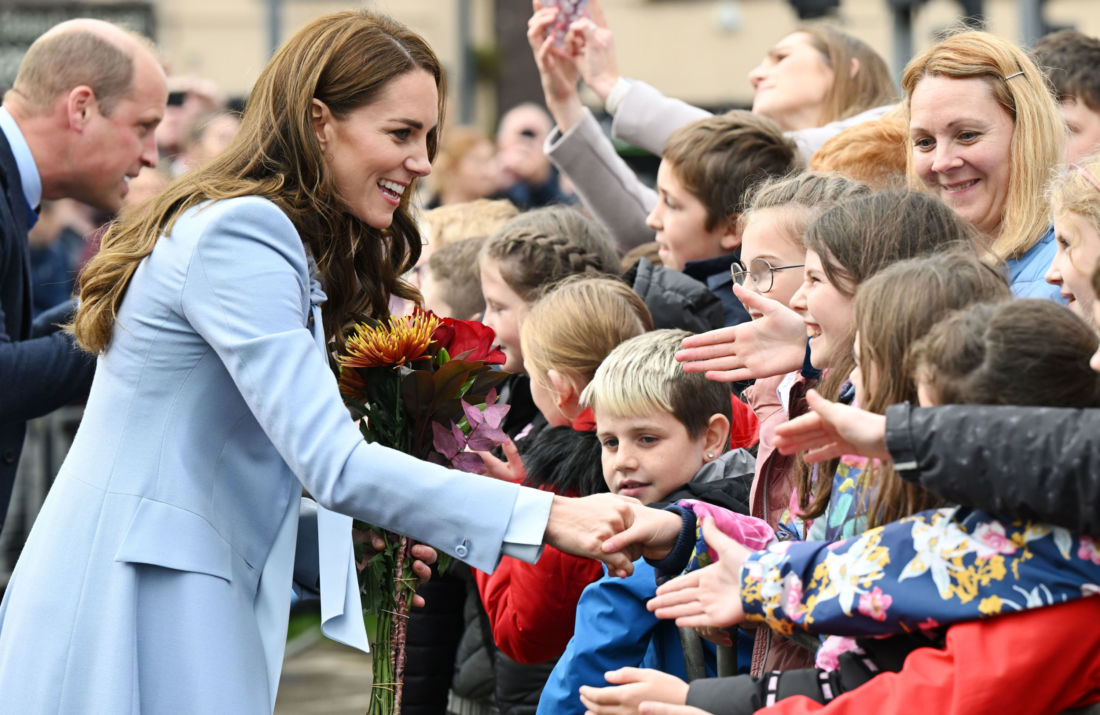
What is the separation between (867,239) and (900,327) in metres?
0.42

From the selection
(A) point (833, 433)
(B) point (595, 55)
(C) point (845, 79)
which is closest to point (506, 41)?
(C) point (845, 79)

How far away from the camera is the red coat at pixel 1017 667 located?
210 cm

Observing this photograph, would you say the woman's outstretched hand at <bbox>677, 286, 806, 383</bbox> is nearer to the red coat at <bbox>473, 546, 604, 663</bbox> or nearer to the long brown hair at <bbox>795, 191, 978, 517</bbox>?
the long brown hair at <bbox>795, 191, 978, 517</bbox>

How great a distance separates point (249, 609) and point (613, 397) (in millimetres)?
942

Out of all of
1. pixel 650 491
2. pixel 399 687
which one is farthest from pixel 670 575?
pixel 399 687

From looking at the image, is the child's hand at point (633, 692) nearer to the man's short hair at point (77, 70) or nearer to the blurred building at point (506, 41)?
the man's short hair at point (77, 70)

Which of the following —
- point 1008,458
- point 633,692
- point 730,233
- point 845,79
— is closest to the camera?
point 1008,458

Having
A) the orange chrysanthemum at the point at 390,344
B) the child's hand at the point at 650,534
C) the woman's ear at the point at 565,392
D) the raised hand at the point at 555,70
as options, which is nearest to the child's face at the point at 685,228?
the raised hand at the point at 555,70

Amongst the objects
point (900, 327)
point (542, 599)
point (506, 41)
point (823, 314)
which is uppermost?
point (900, 327)

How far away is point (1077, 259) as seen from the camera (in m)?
2.66

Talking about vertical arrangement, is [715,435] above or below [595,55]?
below

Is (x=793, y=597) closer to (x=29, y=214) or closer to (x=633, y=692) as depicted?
(x=633, y=692)

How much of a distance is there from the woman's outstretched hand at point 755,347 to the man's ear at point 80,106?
2748 millimetres

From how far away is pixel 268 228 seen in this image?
9.36 feet
